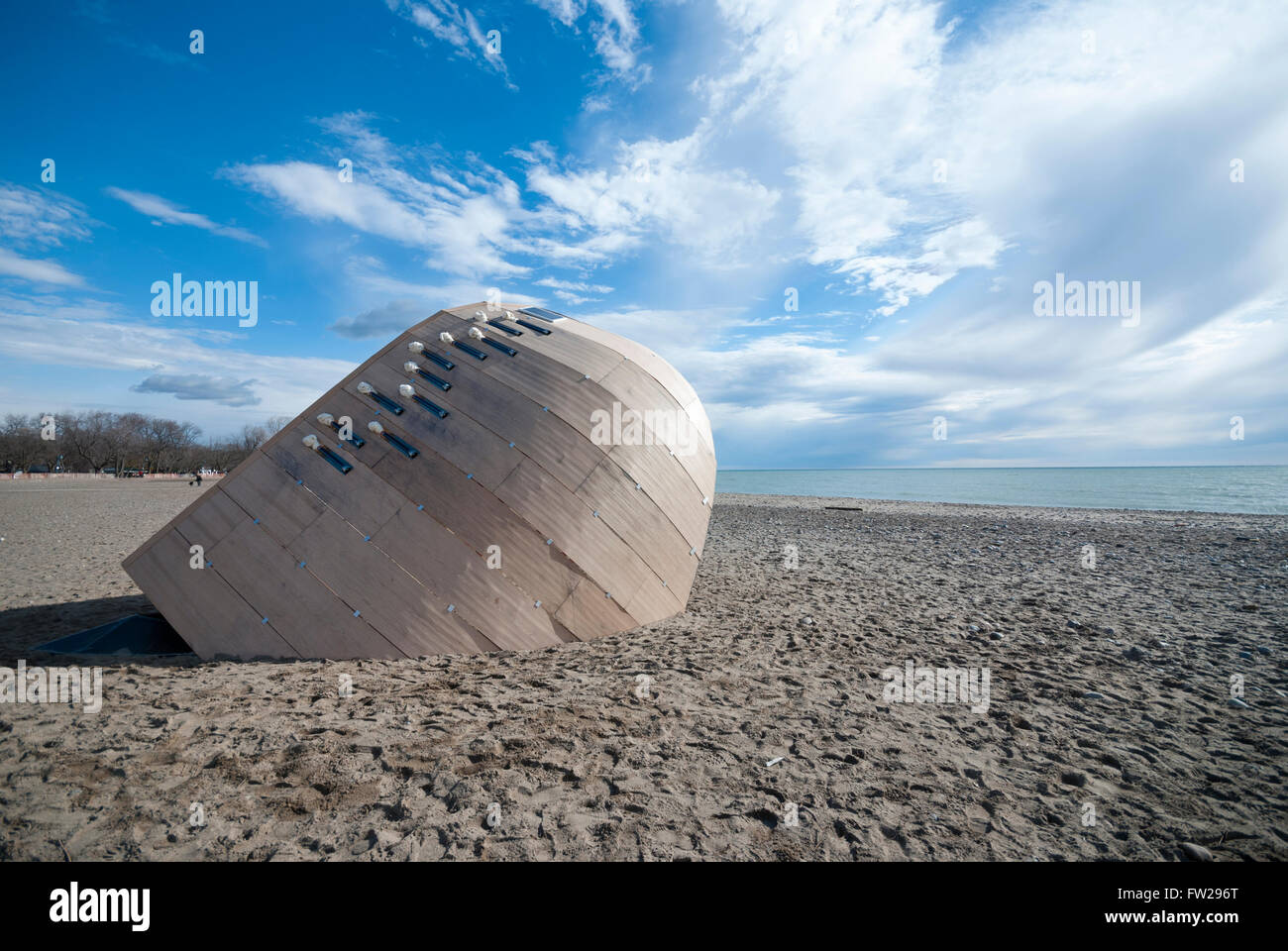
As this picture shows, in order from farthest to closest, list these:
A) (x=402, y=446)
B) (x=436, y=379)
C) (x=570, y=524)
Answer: (x=436, y=379) < (x=402, y=446) < (x=570, y=524)

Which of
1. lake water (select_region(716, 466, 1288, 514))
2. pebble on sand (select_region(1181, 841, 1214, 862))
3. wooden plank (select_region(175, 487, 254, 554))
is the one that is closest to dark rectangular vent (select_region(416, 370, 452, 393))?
wooden plank (select_region(175, 487, 254, 554))

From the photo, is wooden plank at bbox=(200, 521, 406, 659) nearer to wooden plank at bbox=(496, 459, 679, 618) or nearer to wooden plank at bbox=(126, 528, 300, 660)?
wooden plank at bbox=(126, 528, 300, 660)

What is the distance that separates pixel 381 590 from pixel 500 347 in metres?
4.31

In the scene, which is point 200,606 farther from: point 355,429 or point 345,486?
point 355,429

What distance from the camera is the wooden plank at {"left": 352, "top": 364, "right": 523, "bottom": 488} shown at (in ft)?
23.9

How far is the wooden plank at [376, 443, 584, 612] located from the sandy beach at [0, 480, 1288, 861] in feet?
3.16

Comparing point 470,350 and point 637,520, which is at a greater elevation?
point 470,350

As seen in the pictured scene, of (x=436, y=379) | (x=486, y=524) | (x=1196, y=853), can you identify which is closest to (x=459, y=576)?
(x=486, y=524)

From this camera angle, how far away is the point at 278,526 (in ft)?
22.2

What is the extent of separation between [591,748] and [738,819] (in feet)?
4.77

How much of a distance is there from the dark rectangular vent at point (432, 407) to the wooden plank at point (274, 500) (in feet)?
6.27

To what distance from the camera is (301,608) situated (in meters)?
6.45
